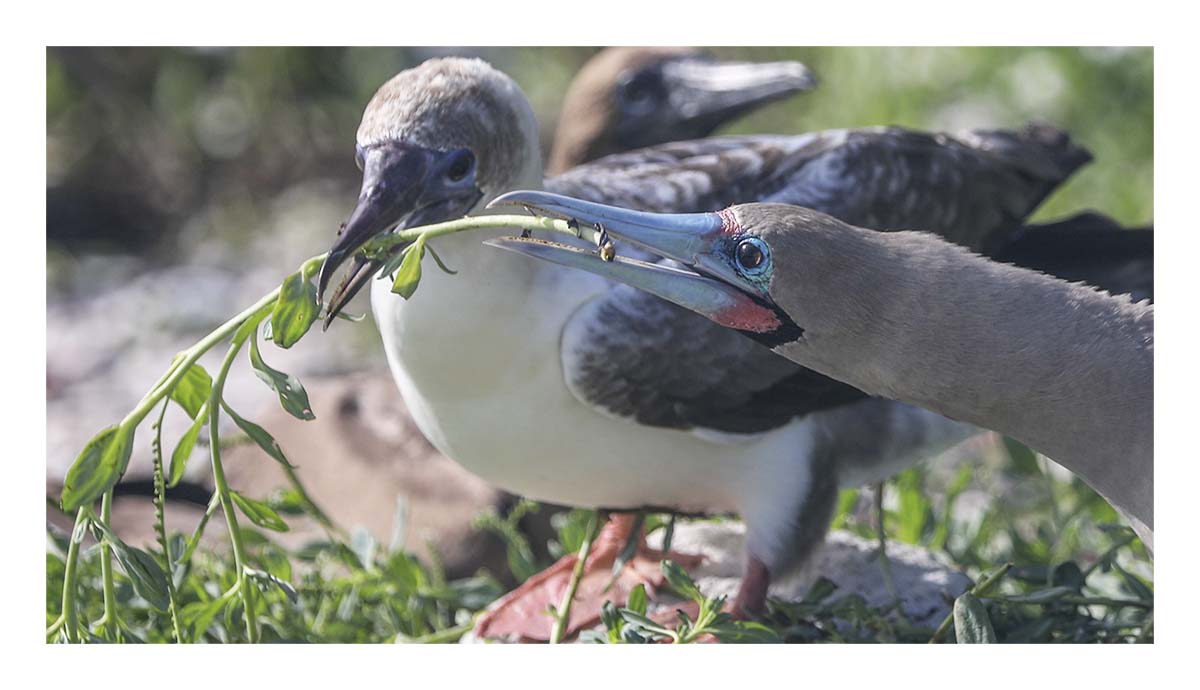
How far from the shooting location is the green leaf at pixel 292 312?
7.18 ft

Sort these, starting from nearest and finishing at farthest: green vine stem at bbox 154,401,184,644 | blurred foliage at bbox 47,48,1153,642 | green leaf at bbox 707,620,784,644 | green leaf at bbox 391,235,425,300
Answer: green leaf at bbox 391,235,425,300
green vine stem at bbox 154,401,184,644
green leaf at bbox 707,620,784,644
blurred foliage at bbox 47,48,1153,642

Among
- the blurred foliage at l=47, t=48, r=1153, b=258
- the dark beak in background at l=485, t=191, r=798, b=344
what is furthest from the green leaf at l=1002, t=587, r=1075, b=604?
the blurred foliage at l=47, t=48, r=1153, b=258

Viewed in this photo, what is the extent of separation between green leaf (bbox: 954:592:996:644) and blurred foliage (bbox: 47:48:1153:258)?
11.5 ft

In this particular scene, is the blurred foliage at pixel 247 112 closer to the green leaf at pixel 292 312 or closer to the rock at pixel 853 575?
the rock at pixel 853 575

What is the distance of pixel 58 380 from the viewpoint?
17.5 feet

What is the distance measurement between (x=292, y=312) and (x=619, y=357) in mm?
896

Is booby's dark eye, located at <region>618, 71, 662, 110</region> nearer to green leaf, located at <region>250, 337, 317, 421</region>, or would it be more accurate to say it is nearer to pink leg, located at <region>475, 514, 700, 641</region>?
pink leg, located at <region>475, 514, 700, 641</region>

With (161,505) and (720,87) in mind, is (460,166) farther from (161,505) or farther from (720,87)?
(720,87)

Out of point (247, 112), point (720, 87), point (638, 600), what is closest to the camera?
point (638, 600)

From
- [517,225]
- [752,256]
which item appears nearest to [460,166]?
[517,225]

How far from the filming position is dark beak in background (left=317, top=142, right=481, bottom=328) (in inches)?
95.3

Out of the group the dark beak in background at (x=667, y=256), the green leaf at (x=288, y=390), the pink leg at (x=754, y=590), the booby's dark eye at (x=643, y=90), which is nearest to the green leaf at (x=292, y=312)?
the green leaf at (x=288, y=390)

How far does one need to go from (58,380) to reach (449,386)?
9.55 feet

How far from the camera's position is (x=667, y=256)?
2225mm
